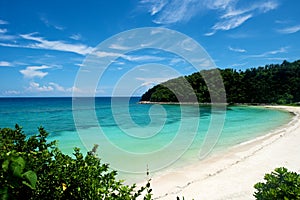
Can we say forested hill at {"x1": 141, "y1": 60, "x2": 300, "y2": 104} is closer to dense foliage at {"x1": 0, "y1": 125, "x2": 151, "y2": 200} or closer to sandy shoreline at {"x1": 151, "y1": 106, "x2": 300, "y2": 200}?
sandy shoreline at {"x1": 151, "y1": 106, "x2": 300, "y2": 200}

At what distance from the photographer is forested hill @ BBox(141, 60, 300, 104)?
59188mm

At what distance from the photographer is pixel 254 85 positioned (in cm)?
6206

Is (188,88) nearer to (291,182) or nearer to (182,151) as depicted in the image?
(182,151)

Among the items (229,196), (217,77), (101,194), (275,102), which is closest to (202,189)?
(229,196)

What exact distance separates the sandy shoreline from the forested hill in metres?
55.7

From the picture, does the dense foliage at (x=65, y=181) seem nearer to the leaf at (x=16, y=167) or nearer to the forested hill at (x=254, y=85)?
the leaf at (x=16, y=167)

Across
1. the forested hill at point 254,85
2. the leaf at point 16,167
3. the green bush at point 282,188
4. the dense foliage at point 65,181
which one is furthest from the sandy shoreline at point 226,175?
the forested hill at point 254,85

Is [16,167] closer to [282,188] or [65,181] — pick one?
[65,181]

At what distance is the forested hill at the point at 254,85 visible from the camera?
59.2 m

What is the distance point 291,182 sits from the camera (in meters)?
3.16

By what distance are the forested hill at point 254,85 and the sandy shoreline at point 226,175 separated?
55688 millimetres

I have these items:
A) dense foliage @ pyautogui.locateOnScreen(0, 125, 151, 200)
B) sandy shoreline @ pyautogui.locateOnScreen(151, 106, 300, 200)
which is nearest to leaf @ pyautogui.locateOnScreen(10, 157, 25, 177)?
dense foliage @ pyautogui.locateOnScreen(0, 125, 151, 200)

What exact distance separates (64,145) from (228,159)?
11233mm

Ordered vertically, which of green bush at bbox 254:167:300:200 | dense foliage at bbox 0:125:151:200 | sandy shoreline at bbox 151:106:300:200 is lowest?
sandy shoreline at bbox 151:106:300:200
